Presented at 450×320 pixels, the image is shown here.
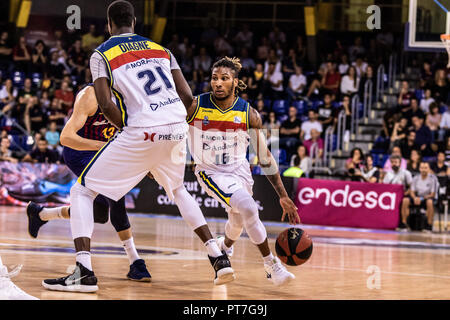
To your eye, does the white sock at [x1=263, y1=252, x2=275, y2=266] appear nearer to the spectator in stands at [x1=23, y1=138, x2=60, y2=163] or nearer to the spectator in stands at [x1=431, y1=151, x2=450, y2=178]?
the spectator in stands at [x1=431, y1=151, x2=450, y2=178]

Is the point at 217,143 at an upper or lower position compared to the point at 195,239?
upper

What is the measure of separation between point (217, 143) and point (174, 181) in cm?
100

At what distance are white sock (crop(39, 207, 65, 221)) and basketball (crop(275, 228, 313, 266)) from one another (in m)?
2.24

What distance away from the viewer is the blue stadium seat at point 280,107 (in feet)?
60.4

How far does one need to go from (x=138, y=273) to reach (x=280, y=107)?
41.6ft

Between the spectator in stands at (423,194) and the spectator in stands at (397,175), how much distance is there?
16cm

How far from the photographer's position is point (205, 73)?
2047 centimetres

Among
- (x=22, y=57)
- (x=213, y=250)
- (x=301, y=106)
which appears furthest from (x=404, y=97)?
(x=213, y=250)

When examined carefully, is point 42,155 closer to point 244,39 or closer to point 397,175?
point 397,175

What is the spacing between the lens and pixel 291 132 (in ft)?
54.4

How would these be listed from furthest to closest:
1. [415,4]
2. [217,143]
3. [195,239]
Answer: [415,4] → [195,239] → [217,143]

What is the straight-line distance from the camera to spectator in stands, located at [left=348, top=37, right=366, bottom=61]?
20.0m

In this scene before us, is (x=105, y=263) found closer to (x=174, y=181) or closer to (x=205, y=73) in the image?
(x=174, y=181)
